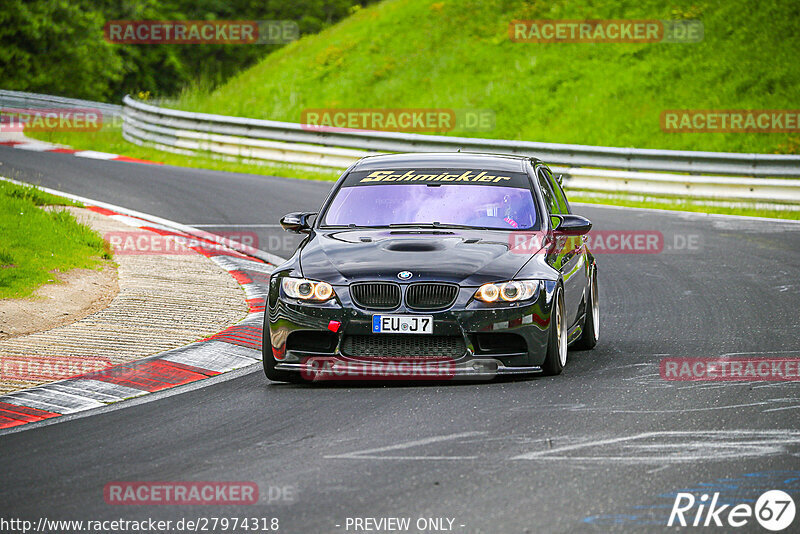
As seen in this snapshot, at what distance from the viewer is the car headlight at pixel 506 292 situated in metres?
8.12

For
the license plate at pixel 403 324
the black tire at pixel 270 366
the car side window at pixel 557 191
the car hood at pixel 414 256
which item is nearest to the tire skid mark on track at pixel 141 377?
the black tire at pixel 270 366

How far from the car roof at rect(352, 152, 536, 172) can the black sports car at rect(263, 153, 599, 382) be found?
0.50 m

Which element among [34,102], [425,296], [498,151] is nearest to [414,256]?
[425,296]

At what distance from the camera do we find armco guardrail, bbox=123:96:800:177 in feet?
71.7

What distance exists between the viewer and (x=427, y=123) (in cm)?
3027

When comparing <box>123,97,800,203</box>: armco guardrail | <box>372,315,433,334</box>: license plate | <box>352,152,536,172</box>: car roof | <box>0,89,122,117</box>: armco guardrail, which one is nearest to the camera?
<box>372,315,433,334</box>: license plate

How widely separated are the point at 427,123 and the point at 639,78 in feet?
17.5

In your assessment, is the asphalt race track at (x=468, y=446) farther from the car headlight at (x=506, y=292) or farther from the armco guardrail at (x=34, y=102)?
the armco guardrail at (x=34, y=102)

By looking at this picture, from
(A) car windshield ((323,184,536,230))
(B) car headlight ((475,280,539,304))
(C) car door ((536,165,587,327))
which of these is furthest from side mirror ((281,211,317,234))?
(C) car door ((536,165,587,327))

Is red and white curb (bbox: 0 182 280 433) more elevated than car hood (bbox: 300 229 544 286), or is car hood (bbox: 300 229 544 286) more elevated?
car hood (bbox: 300 229 544 286)

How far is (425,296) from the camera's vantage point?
814 cm

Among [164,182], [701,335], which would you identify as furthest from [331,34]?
[701,335]

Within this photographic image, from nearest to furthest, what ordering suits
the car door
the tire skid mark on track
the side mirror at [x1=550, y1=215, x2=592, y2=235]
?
the tire skid mark on track, the car door, the side mirror at [x1=550, y1=215, x2=592, y2=235]

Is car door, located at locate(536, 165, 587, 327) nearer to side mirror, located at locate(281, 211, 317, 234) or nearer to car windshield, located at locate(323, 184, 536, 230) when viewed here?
car windshield, located at locate(323, 184, 536, 230)
